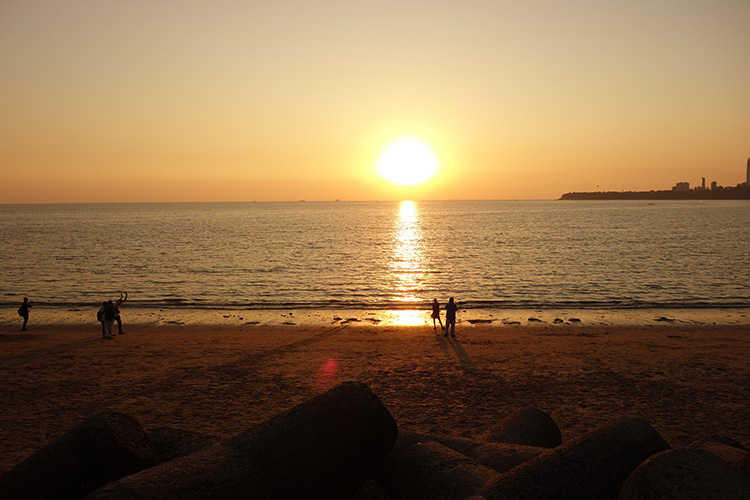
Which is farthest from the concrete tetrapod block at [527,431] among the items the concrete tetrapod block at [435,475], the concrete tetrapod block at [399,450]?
the concrete tetrapod block at [435,475]

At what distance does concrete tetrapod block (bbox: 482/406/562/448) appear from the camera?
23.2ft

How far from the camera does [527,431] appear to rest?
7207 mm

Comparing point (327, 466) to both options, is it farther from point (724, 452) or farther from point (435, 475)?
point (724, 452)

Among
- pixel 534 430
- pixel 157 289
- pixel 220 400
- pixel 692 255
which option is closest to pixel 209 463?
pixel 534 430

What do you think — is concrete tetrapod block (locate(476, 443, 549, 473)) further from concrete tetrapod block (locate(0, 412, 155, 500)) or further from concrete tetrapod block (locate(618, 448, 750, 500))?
concrete tetrapod block (locate(0, 412, 155, 500))

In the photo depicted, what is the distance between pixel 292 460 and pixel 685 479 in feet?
9.88

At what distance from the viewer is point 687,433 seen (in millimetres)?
10922

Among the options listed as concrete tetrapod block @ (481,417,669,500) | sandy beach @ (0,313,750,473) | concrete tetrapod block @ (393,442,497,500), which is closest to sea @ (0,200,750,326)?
sandy beach @ (0,313,750,473)

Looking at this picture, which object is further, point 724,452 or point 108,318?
point 108,318

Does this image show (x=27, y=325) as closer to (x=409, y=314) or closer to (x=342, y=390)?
(x=409, y=314)

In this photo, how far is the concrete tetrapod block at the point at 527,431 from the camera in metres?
7.07

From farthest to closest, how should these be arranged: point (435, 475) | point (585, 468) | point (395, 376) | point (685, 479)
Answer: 1. point (395, 376)
2. point (435, 475)
3. point (585, 468)
4. point (685, 479)

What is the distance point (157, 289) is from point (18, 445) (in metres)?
32.2

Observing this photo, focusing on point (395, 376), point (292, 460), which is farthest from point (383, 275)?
point (292, 460)
